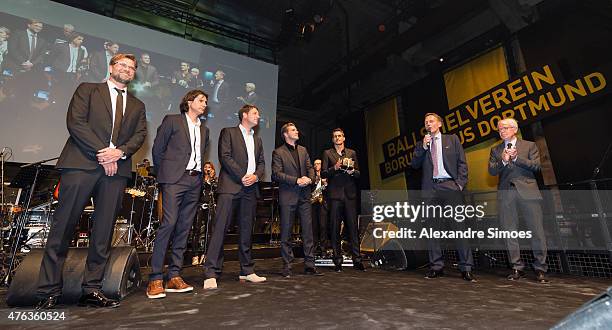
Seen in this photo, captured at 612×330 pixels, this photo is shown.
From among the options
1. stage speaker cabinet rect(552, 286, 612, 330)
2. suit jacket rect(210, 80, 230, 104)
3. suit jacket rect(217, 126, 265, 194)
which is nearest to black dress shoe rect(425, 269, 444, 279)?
suit jacket rect(217, 126, 265, 194)

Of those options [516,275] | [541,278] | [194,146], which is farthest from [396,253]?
[194,146]

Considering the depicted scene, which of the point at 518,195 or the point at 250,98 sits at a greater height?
the point at 250,98

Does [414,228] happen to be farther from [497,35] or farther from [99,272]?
[497,35]

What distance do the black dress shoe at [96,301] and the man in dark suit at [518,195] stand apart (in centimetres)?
388

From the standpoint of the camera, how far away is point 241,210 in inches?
132

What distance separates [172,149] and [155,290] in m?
1.18

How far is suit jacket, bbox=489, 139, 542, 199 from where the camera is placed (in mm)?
3570

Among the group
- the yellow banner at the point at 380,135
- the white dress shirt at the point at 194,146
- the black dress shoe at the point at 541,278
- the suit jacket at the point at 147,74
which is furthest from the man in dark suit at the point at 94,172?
the yellow banner at the point at 380,135

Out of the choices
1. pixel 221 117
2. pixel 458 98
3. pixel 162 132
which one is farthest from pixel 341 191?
pixel 458 98

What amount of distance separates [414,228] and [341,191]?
5.42ft

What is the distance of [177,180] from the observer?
9.04ft

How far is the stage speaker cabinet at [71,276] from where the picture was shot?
83.7 inches

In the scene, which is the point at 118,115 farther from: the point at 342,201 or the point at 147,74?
the point at 147,74

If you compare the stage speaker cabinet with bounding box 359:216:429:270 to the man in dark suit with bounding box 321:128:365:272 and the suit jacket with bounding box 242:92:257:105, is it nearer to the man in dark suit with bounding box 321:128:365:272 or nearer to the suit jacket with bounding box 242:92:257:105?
the man in dark suit with bounding box 321:128:365:272
